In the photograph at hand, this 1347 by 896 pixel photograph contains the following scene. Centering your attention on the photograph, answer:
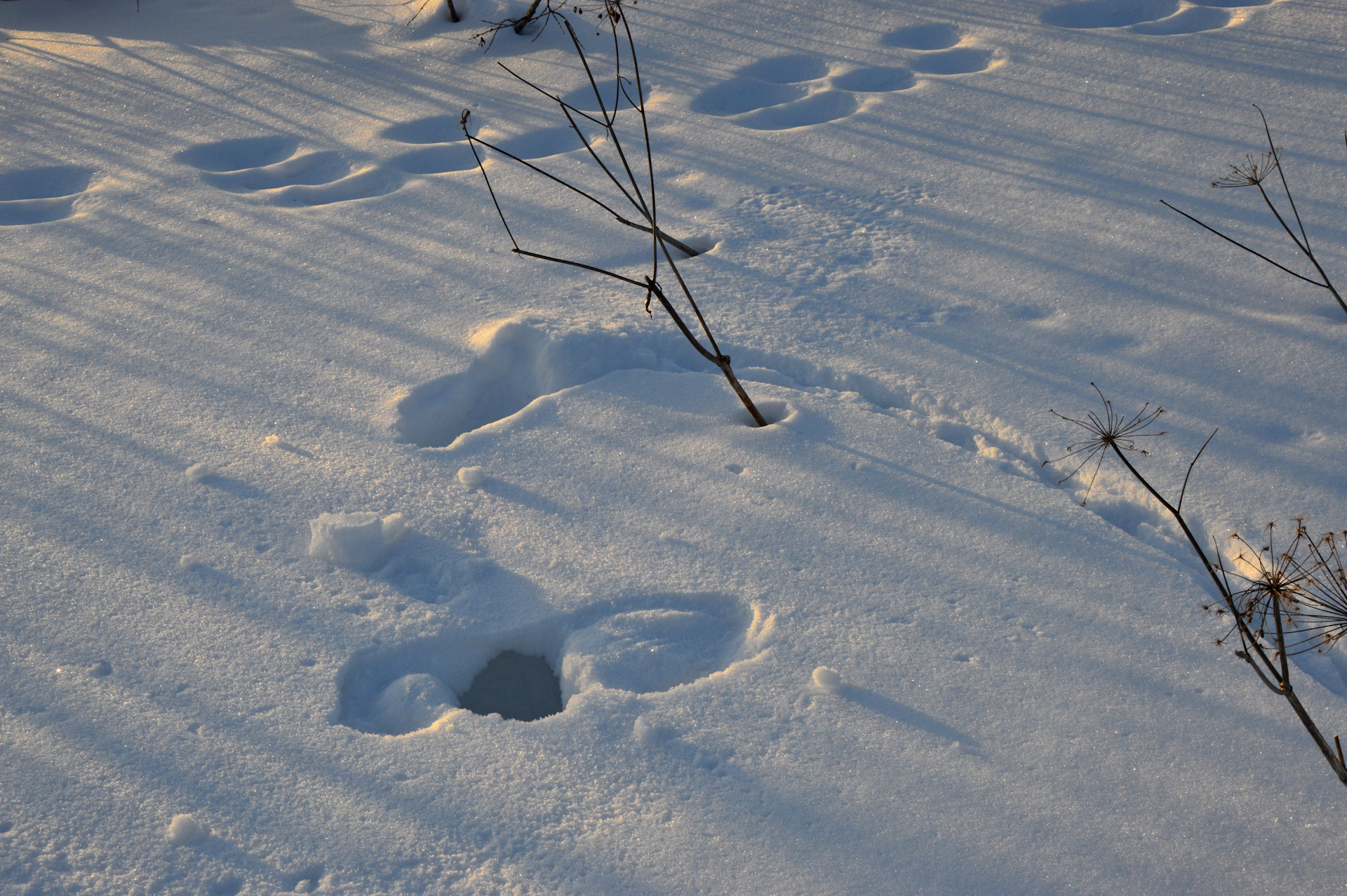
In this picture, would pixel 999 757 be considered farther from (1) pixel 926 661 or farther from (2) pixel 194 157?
(2) pixel 194 157

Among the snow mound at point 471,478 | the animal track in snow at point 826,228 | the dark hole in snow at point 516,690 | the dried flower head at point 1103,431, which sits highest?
the animal track in snow at point 826,228

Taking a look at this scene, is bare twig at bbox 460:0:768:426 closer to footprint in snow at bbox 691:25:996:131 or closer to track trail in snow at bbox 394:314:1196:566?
track trail in snow at bbox 394:314:1196:566

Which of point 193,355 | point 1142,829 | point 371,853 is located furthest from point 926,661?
point 193,355

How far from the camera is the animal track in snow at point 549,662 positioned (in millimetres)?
1863

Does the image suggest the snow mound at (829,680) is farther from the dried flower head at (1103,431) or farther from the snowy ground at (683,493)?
the dried flower head at (1103,431)

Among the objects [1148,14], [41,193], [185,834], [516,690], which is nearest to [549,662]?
[516,690]

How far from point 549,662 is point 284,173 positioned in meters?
2.74

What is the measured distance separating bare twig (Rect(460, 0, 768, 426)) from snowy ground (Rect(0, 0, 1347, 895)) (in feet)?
0.29

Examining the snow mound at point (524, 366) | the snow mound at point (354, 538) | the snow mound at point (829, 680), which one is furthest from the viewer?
the snow mound at point (524, 366)

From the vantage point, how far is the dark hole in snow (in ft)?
6.23

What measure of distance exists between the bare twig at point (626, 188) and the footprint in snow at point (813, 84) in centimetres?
44

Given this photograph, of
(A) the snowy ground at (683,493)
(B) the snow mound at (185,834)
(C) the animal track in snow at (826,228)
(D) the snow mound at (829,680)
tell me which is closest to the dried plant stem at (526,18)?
(A) the snowy ground at (683,493)

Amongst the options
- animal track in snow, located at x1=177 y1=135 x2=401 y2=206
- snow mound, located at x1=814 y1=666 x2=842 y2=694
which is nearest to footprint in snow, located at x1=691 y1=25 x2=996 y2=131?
animal track in snow, located at x1=177 y1=135 x2=401 y2=206

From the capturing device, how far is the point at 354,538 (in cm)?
211
